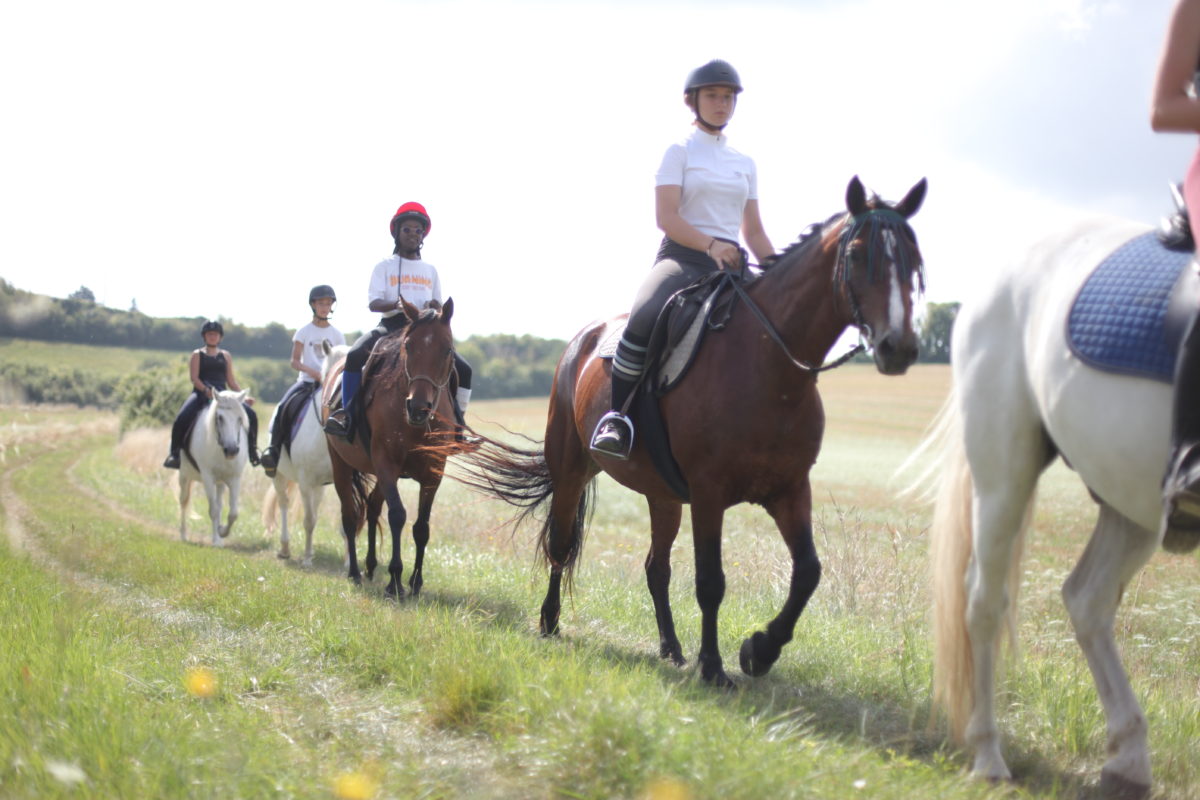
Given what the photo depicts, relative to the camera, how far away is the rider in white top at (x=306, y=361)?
43.5 ft

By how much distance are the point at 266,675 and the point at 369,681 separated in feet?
1.64

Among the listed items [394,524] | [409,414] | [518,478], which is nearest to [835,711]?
[518,478]

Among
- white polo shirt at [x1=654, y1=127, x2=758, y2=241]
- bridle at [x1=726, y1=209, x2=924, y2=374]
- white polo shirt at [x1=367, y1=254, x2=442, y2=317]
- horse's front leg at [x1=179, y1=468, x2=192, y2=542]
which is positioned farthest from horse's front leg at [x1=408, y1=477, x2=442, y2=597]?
horse's front leg at [x1=179, y1=468, x2=192, y2=542]

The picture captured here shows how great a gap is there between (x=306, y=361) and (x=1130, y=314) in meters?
11.5

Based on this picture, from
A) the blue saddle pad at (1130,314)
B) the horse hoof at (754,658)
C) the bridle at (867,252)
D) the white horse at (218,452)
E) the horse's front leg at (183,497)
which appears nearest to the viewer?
the blue saddle pad at (1130,314)

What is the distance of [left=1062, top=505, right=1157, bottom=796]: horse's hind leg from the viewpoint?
12.7 feet

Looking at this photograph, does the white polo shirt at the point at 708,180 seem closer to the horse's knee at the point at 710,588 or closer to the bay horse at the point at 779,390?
the bay horse at the point at 779,390

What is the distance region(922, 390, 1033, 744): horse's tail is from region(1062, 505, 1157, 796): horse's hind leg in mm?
273

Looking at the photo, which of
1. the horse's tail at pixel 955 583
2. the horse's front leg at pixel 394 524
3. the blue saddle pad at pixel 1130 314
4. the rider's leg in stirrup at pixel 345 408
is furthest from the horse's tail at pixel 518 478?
the blue saddle pad at pixel 1130 314

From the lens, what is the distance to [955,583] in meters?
4.31

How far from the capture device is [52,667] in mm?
4523

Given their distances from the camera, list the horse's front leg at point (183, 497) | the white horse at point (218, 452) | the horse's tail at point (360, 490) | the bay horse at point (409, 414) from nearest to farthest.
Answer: the bay horse at point (409, 414) → the horse's tail at point (360, 490) → the white horse at point (218, 452) → the horse's front leg at point (183, 497)

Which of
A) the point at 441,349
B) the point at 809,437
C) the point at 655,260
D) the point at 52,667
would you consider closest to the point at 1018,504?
the point at 809,437

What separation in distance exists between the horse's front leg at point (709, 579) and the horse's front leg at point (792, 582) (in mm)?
202
